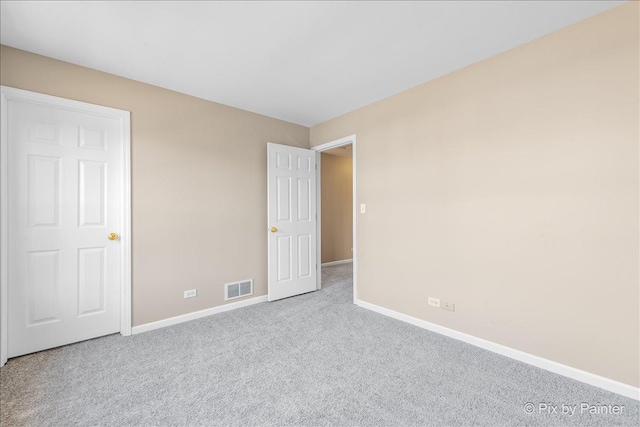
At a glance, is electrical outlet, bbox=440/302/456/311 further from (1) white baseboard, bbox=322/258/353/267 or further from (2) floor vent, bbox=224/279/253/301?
(1) white baseboard, bbox=322/258/353/267

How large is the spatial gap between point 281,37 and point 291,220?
7.44 ft

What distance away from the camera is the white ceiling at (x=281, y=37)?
1769 mm

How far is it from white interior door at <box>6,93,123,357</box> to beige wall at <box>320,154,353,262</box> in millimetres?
3913

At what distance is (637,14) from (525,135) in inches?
33.2

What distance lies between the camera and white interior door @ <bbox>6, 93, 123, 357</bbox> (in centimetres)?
220

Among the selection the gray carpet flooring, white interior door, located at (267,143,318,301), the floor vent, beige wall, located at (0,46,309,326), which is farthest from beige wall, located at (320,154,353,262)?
the gray carpet flooring

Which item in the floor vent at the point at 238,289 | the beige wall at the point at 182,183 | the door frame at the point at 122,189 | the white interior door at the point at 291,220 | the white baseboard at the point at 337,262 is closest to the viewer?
the door frame at the point at 122,189

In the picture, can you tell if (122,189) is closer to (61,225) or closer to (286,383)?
(61,225)

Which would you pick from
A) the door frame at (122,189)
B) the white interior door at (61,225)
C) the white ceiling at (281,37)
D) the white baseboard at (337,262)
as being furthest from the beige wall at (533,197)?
the white baseboard at (337,262)

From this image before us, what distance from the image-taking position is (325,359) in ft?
7.17

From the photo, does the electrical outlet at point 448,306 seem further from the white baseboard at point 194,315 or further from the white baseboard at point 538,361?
the white baseboard at point 194,315

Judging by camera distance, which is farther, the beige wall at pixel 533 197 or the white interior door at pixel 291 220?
the white interior door at pixel 291 220

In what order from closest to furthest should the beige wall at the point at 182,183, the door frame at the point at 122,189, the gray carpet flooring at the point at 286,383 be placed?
the gray carpet flooring at the point at 286,383 → the door frame at the point at 122,189 → the beige wall at the point at 182,183

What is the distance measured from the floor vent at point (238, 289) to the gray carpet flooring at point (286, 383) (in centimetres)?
65
